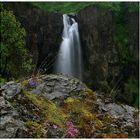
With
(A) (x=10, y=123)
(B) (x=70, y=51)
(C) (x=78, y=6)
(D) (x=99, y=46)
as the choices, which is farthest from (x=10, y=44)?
(C) (x=78, y=6)

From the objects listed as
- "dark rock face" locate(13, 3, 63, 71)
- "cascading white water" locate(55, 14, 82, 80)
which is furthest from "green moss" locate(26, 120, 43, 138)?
"cascading white water" locate(55, 14, 82, 80)

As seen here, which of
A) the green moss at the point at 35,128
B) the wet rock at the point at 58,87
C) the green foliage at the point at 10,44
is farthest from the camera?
the green foliage at the point at 10,44

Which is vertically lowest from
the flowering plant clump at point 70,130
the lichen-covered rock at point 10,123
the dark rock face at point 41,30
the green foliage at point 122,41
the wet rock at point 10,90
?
the green foliage at point 122,41

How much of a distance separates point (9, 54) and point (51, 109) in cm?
1723

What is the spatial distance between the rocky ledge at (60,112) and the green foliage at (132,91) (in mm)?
37201

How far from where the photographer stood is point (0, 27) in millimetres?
23906

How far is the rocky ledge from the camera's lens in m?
6.54

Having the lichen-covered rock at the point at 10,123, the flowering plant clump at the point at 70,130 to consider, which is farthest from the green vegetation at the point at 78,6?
the lichen-covered rock at the point at 10,123

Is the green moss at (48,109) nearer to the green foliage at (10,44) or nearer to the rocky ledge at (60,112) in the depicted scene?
the rocky ledge at (60,112)

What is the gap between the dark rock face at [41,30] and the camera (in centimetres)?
3984

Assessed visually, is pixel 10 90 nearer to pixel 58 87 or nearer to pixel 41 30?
pixel 58 87

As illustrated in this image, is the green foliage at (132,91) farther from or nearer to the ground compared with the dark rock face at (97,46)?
nearer to the ground

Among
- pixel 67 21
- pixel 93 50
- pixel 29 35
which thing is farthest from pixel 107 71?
pixel 29 35

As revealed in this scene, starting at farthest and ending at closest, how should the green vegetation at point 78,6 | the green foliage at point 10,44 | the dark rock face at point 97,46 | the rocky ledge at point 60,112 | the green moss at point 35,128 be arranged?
the green vegetation at point 78,6 < the dark rock face at point 97,46 < the green foliage at point 10,44 < the rocky ledge at point 60,112 < the green moss at point 35,128
